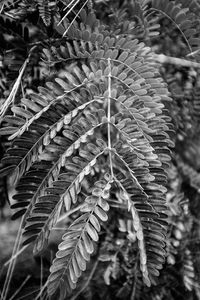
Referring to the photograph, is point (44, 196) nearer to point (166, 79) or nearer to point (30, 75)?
point (30, 75)

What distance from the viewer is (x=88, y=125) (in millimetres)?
1021

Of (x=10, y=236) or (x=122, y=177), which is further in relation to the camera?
(x=10, y=236)

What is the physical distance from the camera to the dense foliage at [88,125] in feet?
3.19

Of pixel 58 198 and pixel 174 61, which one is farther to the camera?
pixel 174 61

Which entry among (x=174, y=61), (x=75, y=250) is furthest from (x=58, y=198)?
(x=174, y=61)

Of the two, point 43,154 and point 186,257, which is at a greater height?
point 43,154

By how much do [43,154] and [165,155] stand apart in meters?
0.29

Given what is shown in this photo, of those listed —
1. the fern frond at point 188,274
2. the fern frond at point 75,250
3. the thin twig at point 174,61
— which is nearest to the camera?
the fern frond at point 75,250

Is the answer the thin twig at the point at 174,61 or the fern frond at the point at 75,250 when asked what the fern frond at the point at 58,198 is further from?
the thin twig at the point at 174,61

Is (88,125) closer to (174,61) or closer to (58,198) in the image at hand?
(58,198)

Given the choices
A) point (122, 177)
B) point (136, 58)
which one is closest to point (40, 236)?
point (122, 177)

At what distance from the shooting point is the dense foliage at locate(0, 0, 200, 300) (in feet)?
3.19

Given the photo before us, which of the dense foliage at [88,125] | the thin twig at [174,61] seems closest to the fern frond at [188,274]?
the dense foliage at [88,125]

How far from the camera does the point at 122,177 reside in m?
1.04
